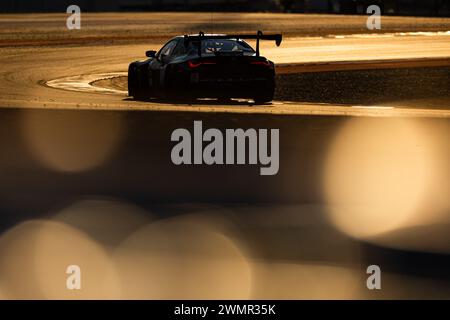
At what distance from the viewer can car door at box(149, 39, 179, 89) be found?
28247 millimetres

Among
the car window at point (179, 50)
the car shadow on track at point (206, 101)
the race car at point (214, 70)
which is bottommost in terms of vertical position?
the car shadow on track at point (206, 101)

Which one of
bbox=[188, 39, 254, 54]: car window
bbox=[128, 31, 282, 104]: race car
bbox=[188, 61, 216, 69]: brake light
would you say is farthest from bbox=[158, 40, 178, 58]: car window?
bbox=[188, 61, 216, 69]: brake light

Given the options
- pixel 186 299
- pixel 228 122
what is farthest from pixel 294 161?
pixel 186 299

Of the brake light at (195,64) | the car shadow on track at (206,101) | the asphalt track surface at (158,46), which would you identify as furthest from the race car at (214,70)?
the asphalt track surface at (158,46)

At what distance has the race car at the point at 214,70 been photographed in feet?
89.6

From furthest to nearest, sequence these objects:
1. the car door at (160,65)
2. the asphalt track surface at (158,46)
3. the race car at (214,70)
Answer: the car door at (160,65) < the race car at (214,70) < the asphalt track surface at (158,46)

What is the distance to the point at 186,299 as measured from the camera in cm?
831

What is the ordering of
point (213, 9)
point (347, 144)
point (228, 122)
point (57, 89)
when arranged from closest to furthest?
point (347, 144) → point (228, 122) → point (57, 89) → point (213, 9)

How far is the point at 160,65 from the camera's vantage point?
1122 inches

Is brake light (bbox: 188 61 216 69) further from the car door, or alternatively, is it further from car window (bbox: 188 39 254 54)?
the car door

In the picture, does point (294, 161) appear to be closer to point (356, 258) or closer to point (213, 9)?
point (356, 258)

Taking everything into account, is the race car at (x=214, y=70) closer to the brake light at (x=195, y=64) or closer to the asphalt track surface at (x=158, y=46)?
the brake light at (x=195, y=64)

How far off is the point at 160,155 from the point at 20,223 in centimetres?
581

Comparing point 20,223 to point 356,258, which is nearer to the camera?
point 356,258
